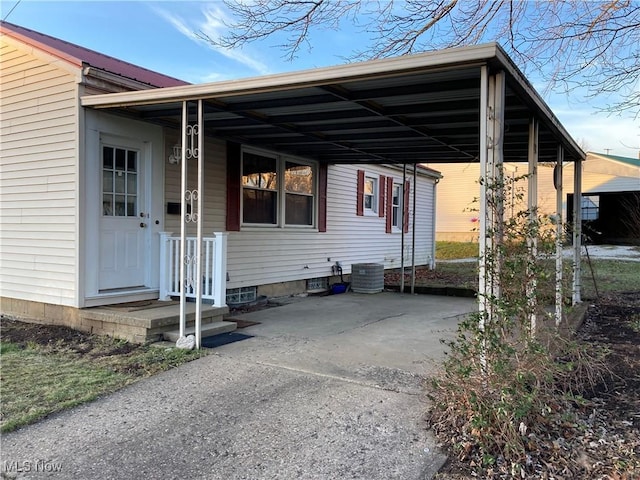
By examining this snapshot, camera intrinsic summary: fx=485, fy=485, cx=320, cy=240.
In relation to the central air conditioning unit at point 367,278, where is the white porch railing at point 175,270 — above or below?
above

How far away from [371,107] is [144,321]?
330 centimetres

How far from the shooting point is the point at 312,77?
13.4ft

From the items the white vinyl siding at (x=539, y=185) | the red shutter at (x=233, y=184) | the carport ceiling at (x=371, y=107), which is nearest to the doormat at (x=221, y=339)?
the red shutter at (x=233, y=184)

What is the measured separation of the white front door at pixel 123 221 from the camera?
5.89 metres

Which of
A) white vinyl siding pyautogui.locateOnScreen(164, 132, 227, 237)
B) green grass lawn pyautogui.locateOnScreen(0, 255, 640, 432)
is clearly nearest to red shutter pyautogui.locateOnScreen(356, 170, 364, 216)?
white vinyl siding pyautogui.locateOnScreen(164, 132, 227, 237)

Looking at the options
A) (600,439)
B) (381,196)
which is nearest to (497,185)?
(600,439)

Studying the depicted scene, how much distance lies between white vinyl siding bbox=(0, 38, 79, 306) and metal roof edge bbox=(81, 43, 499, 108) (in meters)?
0.65

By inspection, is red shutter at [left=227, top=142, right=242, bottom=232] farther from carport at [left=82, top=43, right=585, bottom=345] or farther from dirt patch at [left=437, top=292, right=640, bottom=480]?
dirt patch at [left=437, top=292, right=640, bottom=480]

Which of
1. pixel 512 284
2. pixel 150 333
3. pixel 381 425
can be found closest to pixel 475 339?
pixel 512 284

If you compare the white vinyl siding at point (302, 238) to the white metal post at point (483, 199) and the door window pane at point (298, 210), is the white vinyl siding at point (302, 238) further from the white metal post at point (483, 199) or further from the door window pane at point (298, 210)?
the white metal post at point (483, 199)

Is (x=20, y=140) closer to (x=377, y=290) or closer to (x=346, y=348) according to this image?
(x=346, y=348)

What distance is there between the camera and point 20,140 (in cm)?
627

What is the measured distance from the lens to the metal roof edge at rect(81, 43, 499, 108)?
343 centimetres

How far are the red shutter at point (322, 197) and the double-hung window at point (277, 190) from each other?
0.13 metres
